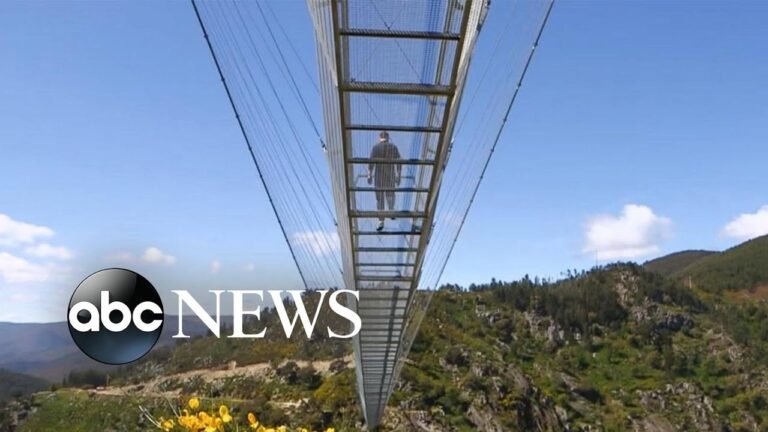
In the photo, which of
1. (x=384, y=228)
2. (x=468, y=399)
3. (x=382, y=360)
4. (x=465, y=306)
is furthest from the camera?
(x=465, y=306)

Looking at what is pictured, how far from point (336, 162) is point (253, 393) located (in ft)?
118

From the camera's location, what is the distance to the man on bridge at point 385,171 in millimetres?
5828

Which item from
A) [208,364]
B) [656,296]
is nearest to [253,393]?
Answer: [208,364]

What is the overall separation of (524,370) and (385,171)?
172 ft

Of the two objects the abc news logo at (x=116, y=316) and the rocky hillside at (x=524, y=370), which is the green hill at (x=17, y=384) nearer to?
the rocky hillside at (x=524, y=370)

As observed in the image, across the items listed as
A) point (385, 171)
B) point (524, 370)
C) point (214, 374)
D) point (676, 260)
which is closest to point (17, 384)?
point (214, 374)

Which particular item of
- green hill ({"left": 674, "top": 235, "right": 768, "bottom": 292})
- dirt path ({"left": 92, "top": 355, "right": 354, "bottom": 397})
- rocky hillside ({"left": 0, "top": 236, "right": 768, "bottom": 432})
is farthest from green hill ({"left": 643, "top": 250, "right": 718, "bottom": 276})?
dirt path ({"left": 92, "top": 355, "right": 354, "bottom": 397})

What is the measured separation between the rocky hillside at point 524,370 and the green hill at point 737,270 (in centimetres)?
822

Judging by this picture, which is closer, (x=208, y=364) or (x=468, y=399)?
(x=468, y=399)

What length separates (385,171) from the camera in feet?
20.3

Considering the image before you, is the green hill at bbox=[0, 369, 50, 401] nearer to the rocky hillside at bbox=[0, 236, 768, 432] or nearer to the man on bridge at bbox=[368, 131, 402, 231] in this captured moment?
the rocky hillside at bbox=[0, 236, 768, 432]

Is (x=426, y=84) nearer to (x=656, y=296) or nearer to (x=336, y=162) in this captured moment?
(x=336, y=162)

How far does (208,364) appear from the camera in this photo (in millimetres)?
49219

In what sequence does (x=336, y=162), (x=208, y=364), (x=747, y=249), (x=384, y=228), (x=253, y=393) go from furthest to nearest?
(x=747, y=249)
(x=208, y=364)
(x=253, y=393)
(x=384, y=228)
(x=336, y=162)
